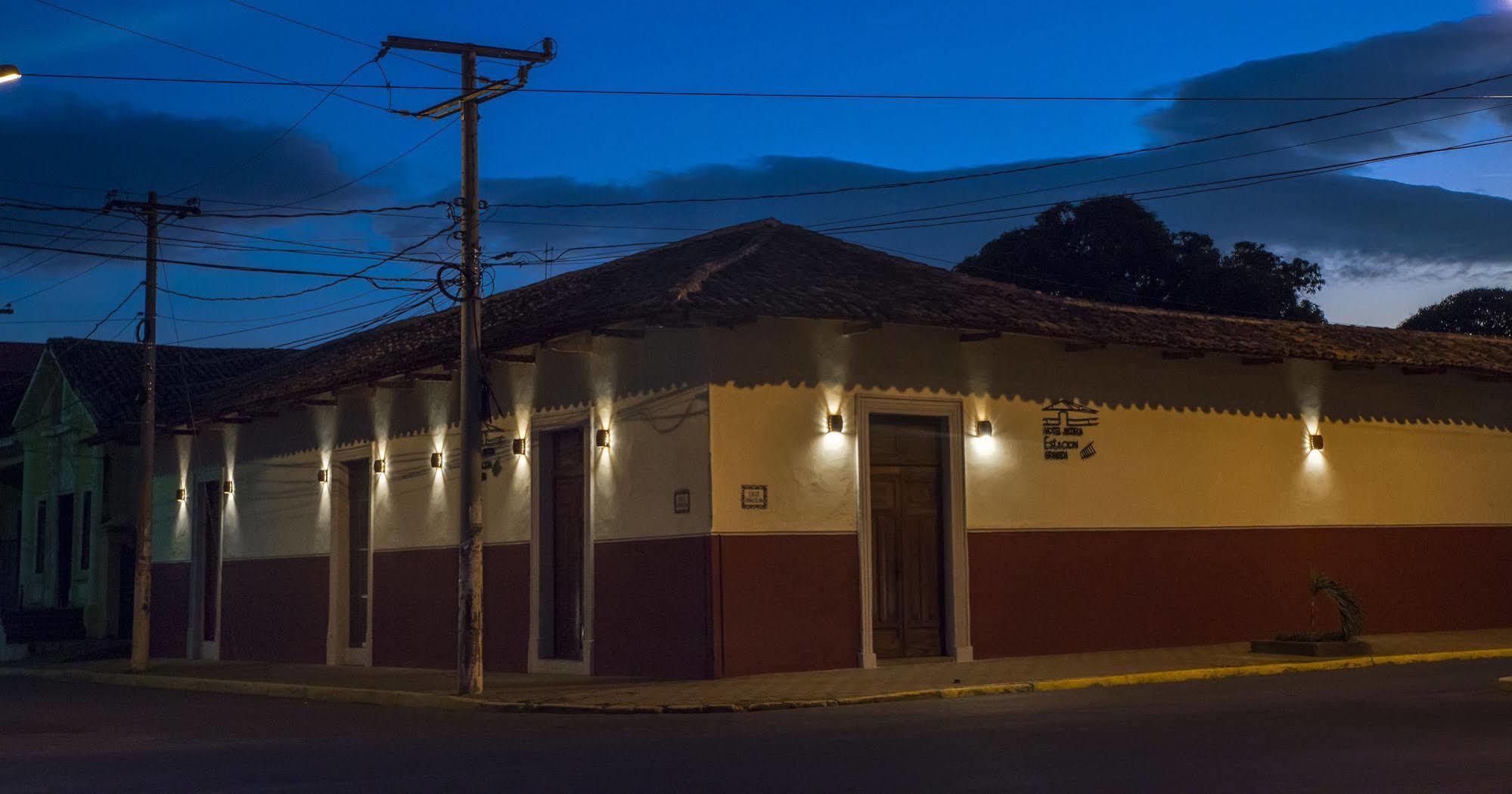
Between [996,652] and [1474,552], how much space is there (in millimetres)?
9416

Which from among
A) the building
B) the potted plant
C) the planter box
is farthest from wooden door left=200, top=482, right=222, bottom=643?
the planter box

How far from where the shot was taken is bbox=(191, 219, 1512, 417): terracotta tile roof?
1736 cm

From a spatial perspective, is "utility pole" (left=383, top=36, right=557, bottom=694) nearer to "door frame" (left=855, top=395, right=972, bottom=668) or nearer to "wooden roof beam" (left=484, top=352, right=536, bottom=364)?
"wooden roof beam" (left=484, top=352, right=536, bottom=364)

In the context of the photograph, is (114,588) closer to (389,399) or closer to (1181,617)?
(389,399)

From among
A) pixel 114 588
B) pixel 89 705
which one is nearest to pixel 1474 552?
pixel 89 705

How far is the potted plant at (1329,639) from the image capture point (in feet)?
61.1

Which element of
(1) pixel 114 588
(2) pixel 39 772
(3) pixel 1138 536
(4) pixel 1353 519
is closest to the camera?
(2) pixel 39 772

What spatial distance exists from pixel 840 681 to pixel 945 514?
342 cm

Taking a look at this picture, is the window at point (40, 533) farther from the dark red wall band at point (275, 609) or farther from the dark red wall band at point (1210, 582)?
the dark red wall band at point (1210, 582)

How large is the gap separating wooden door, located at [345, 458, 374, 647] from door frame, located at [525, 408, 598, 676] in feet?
18.2

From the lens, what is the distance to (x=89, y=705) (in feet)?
61.6

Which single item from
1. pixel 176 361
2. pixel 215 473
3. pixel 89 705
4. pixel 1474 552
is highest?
pixel 176 361

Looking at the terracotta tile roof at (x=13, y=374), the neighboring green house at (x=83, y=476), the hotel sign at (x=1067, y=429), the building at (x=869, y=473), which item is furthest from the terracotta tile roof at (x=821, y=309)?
the terracotta tile roof at (x=13, y=374)

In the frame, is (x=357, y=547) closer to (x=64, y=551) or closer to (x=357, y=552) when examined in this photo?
(x=357, y=552)
